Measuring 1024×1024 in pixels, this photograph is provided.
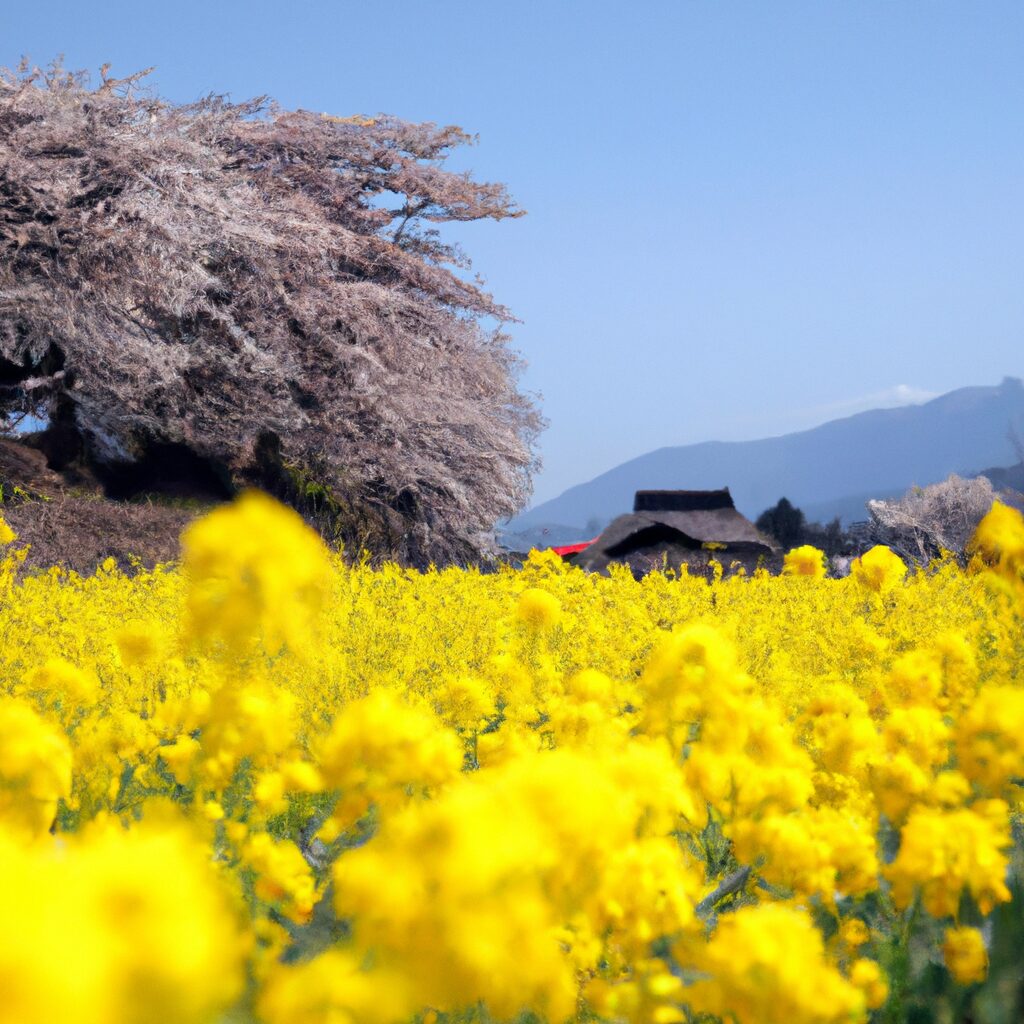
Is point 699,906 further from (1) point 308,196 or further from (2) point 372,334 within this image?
(1) point 308,196

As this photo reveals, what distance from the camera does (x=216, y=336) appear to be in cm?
1323

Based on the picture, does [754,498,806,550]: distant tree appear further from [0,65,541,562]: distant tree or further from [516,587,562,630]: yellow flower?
[516,587,562,630]: yellow flower

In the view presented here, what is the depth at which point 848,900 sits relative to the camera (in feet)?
7.39

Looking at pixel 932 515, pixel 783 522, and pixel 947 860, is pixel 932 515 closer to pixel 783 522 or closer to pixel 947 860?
pixel 783 522

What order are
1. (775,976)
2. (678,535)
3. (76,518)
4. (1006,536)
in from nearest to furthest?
(775,976), (1006,536), (76,518), (678,535)

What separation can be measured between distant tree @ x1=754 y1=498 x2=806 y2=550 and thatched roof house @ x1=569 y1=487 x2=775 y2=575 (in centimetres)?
625

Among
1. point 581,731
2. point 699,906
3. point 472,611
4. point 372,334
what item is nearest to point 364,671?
point 472,611

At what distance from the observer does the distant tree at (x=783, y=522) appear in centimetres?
1859

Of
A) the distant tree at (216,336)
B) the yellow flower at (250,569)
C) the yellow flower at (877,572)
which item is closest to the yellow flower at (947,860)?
the yellow flower at (250,569)

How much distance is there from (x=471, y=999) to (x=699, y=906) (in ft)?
4.47

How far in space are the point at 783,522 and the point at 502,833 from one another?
19.0 m

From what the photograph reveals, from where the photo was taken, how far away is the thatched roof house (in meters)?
11.5

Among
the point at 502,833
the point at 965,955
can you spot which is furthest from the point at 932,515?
the point at 502,833

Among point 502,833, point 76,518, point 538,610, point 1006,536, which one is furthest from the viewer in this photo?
point 76,518
